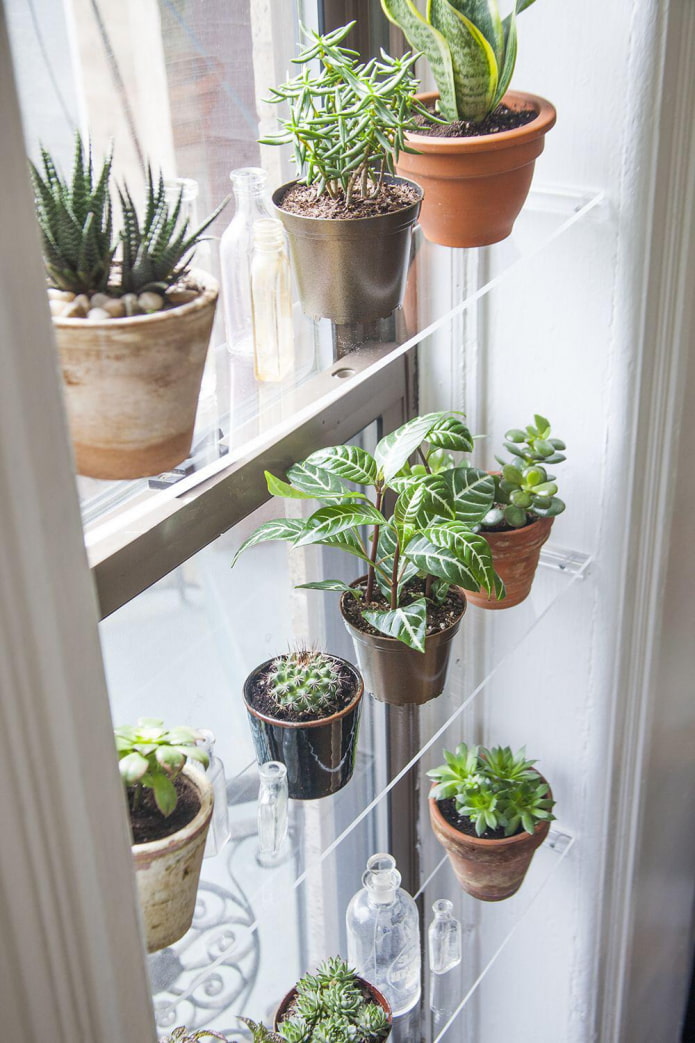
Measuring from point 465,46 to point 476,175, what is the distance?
0.13 meters

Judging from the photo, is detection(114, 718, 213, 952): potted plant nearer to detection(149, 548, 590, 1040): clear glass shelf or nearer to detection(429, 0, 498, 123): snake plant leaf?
detection(149, 548, 590, 1040): clear glass shelf

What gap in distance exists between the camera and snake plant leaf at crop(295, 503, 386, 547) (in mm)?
1128

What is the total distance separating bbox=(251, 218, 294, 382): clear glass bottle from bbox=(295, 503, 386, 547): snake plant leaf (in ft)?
0.54

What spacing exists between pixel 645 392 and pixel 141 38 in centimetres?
79

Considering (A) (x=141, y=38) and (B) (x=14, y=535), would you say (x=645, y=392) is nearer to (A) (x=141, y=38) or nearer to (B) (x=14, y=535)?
(A) (x=141, y=38)

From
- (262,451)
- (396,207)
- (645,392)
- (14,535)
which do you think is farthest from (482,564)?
(14,535)

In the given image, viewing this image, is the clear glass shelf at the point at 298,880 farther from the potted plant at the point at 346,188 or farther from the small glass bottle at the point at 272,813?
the potted plant at the point at 346,188

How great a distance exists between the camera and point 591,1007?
1859 millimetres

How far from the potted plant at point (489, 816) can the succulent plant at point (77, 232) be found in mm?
1026

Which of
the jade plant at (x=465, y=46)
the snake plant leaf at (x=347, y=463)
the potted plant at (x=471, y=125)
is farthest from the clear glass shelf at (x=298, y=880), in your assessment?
the jade plant at (x=465, y=46)

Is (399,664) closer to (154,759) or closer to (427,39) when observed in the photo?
(154,759)

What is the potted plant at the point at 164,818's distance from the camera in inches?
36.4

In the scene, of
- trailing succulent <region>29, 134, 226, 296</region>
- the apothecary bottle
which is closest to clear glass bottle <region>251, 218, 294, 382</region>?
the apothecary bottle

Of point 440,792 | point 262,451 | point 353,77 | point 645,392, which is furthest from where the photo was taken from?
point 440,792
